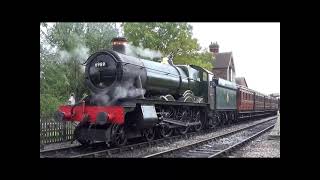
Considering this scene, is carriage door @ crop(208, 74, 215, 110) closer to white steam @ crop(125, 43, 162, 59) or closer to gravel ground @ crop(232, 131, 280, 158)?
white steam @ crop(125, 43, 162, 59)

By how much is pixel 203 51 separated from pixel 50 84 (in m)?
9.31

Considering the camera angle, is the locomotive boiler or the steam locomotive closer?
the steam locomotive

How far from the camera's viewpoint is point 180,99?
41.7 feet

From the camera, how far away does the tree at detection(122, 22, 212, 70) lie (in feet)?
53.4

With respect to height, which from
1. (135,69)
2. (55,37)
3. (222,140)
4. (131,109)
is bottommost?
(222,140)

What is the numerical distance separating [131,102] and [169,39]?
8.53 m

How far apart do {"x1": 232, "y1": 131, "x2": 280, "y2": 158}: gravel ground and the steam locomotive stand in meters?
2.26

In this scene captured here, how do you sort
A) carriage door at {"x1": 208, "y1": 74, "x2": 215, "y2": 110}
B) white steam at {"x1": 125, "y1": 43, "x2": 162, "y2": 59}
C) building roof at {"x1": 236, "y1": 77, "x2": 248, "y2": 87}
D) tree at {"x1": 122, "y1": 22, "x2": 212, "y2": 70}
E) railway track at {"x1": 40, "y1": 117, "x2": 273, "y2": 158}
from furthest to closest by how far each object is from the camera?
building roof at {"x1": 236, "y1": 77, "x2": 248, "y2": 87}, tree at {"x1": 122, "y1": 22, "x2": 212, "y2": 70}, carriage door at {"x1": 208, "y1": 74, "x2": 215, "y2": 110}, white steam at {"x1": 125, "y1": 43, "x2": 162, "y2": 59}, railway track at {"x1": 40, "y1": 117, "x2": 273, "y2": 158}

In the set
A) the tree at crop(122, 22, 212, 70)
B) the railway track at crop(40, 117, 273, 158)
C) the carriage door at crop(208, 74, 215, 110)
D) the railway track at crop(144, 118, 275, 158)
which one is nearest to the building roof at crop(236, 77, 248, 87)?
the tree at crop(122, 22, 212, 70)

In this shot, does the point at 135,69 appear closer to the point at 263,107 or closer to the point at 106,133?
the point at 106,133

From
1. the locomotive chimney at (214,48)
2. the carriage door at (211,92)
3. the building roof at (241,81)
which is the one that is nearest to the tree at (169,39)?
the locomotive chimney at (214,48)

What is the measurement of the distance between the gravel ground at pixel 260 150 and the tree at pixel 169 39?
6.68m
